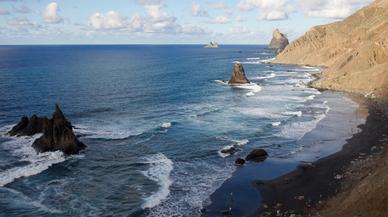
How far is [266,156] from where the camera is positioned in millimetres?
56281

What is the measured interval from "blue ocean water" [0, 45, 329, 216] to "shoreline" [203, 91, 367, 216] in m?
1.34

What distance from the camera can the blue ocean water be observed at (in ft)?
140

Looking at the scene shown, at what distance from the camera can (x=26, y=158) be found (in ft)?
182

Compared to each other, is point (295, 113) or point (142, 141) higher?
point (295, 113)

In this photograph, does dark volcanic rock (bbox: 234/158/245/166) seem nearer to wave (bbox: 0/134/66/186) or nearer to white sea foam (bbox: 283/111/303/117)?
wave (bbox: 0/134/66/186)

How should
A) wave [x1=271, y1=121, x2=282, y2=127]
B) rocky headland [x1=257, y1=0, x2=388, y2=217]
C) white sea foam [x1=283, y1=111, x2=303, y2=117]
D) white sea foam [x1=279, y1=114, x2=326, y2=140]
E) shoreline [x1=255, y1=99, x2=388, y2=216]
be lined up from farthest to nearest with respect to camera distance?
white sea foam [x1=283, y1=111, x2=303, y2=117]
wave [x1=271, y1=121, x2=282, y2=127]
white sea foam [x1=279, y1=114, x2=326, y2=140]
shoreline [x1=255, y1=99, x2=388, y2=216]
rocky headland [x1=257, y1=0, x2=388, y2=217]

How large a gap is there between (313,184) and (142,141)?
27.4 metres

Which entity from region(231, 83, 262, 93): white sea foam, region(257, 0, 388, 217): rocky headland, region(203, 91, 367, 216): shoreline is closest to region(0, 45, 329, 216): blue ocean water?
region(231, 83, 262, 93): white sea foam

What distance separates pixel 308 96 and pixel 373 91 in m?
14.6

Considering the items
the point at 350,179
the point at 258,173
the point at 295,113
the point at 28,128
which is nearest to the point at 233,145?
the point at 258,173

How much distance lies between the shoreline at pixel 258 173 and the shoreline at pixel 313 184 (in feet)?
2.93

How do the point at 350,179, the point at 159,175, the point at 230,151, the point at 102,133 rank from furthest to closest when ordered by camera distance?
1. the point at 102,133
2. the point at 230,151
3. the point at 159,175
4. the point at 350,179

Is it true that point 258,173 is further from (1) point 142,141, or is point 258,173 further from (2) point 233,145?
(1) point 142,141

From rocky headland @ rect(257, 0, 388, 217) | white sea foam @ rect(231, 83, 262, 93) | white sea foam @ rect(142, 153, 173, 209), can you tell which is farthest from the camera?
white sea foam @ rect(231, 83, 262, 93)
